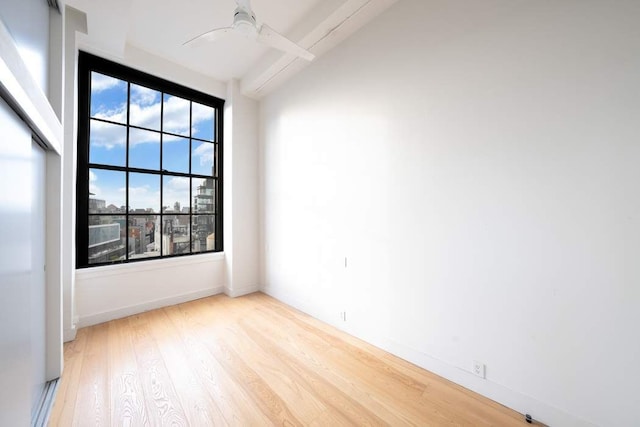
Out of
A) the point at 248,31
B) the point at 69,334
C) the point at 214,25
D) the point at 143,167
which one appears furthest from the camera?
the point at 143,167

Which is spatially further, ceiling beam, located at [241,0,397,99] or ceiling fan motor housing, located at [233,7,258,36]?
ceiling beam, located at [241,0,397,99]

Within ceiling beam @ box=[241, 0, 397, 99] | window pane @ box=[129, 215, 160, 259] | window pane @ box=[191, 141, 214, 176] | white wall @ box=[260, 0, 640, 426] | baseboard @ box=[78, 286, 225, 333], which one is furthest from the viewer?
window pane @ box=[191, 141, 214, 176]

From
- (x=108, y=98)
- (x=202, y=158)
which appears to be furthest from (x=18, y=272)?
(x=202, y=158)

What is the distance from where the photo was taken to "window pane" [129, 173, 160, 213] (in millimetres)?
3035

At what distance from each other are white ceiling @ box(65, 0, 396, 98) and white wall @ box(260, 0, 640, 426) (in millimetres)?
272

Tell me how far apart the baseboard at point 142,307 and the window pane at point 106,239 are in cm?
60

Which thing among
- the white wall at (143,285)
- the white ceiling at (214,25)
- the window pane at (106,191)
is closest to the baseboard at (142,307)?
the white wall at (143,285)

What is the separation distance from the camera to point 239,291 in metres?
3.63

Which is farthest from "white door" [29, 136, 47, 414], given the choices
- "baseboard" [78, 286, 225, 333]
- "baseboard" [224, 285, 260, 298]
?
"baseboard" [224, 285, 260, 298]

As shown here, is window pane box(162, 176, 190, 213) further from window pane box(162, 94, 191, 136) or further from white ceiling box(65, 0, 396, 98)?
white ceiling box(65, 0, 396, 98)

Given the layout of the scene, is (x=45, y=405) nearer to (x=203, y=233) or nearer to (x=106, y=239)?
(x=106, y=239)

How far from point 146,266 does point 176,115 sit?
2088 mm

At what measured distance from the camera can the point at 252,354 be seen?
218 cm

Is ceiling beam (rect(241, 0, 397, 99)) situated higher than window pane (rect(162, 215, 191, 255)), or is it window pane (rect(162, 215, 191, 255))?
ceiling beam (rect(241, 0, 397, 99))
